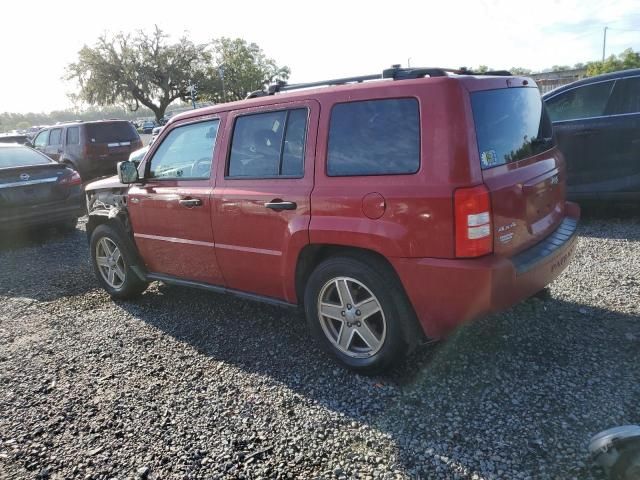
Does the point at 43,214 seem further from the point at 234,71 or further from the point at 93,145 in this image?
the point at 234,71

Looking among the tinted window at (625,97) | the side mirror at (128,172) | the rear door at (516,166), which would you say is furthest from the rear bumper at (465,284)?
the tinted window at (625,97)

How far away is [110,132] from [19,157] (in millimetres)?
5545

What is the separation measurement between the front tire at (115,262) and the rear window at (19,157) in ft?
12.6

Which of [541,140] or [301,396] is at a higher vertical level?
[541,140]

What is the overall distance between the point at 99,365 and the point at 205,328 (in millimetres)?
861

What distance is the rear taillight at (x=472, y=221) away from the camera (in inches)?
101

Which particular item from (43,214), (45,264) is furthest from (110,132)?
(45,264)

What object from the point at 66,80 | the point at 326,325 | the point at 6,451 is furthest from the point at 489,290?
the point at 66,80

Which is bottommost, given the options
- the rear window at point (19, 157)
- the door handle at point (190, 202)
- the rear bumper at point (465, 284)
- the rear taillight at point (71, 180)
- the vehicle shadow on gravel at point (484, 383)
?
the vehicle shadow on gravel at point (484, 383)

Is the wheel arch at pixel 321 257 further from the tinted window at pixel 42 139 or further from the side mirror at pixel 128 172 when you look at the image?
the tinted window at pixel 42 139

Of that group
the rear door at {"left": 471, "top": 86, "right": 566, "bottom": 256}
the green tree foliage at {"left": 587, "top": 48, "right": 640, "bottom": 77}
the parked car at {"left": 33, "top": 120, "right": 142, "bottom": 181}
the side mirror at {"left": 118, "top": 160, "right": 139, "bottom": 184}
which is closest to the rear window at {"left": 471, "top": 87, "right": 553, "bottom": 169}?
the rear door at {"left": 471, "top": 86, "right": 566, "bottom": 256}

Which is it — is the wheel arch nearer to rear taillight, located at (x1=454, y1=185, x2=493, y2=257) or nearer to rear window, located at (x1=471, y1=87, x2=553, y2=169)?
rear taillight, located at (x1=454, y1=185, x2=493, y2=257)

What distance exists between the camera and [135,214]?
4.48 metres

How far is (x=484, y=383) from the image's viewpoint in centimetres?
297
